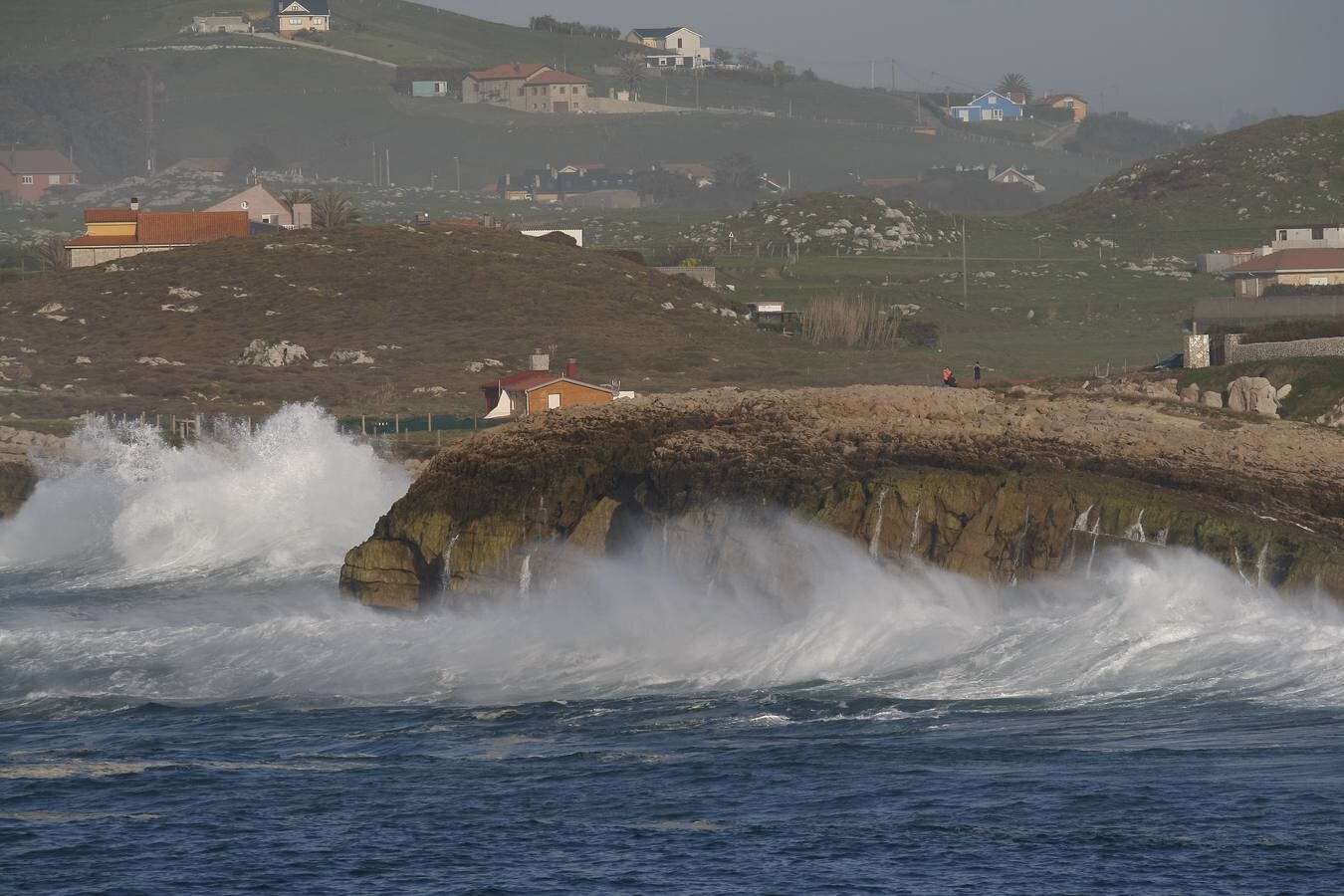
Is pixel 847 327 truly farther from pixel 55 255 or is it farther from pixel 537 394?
pixel 55 255

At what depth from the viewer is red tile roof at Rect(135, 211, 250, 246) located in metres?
122

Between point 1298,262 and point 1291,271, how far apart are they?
170cm

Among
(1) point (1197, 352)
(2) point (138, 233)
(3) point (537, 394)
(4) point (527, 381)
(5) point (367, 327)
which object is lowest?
(3) point (537, 394)

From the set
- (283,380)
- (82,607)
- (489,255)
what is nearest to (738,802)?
(82,607)

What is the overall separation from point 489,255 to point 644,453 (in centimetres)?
7763

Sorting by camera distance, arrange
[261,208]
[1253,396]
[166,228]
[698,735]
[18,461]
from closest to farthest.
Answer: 1. [698,735]
2. [1253,396]
3. [18,461]
4. [166,228]
5. [261,208]

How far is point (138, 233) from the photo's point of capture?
123m

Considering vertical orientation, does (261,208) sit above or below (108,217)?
above

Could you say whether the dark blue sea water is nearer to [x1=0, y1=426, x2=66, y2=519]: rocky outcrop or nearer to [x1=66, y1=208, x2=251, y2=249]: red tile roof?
[x1=0, y1=426, x2=66, y2=519]: rocky outcrop

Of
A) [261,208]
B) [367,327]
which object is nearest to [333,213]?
[261,208]

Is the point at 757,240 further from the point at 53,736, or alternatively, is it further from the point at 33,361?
the point at 53,736

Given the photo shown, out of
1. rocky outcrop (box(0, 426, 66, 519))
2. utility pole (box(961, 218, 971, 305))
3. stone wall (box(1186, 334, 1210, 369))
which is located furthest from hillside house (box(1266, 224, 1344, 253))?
rocky outcrop (box(0, 426, 66, 519))

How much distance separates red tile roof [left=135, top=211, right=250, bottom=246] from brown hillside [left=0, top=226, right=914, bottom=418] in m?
5.65

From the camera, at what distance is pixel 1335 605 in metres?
33.6
